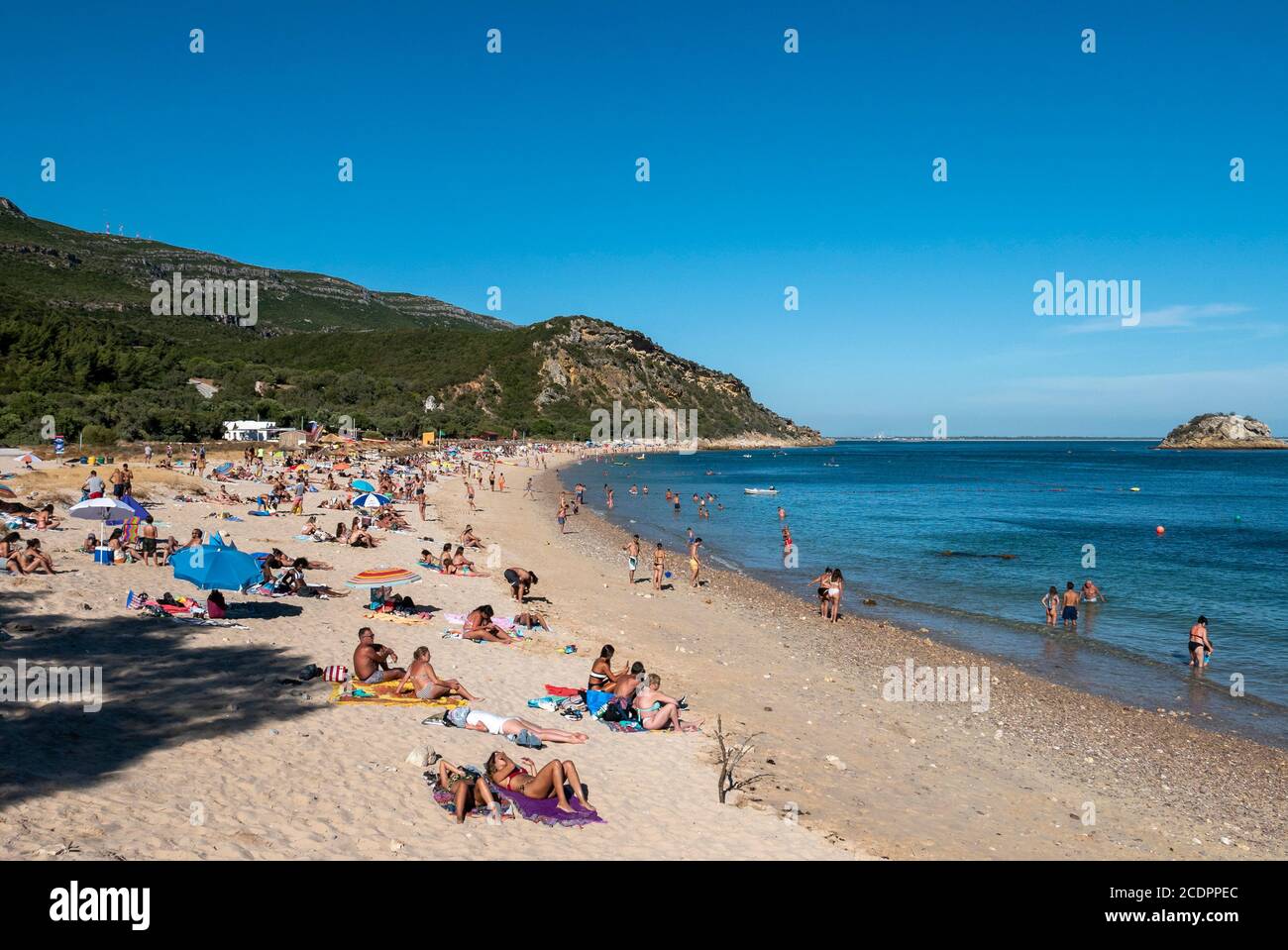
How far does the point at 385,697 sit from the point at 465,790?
306 centimetres

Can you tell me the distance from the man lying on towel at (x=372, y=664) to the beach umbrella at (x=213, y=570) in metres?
2.61

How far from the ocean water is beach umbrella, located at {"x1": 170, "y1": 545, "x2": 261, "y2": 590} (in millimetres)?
13332

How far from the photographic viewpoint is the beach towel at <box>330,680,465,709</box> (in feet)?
29.5

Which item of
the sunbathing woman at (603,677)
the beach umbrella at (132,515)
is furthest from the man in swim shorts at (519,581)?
the beach umbrella at (132,515)

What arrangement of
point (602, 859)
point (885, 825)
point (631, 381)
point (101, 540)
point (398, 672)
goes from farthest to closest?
point (631, 381), point (101, 540), point (398, 672), point (885, 825), point (602, 859)

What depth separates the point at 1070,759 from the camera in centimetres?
971

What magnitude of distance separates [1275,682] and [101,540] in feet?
71.6

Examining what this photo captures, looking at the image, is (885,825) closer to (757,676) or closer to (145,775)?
(757,676)

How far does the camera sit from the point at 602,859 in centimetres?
609

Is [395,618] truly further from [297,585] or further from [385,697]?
[385,697]

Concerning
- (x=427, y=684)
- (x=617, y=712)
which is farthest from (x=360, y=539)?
(x=617, y=712)
